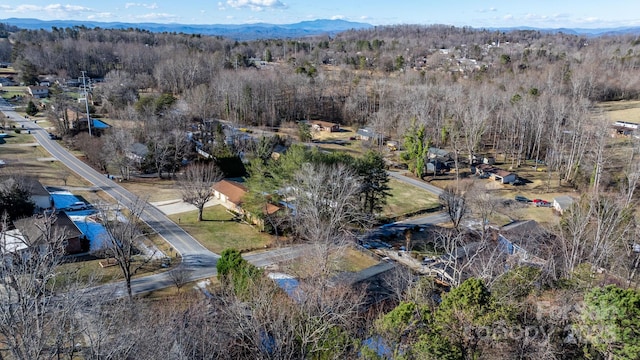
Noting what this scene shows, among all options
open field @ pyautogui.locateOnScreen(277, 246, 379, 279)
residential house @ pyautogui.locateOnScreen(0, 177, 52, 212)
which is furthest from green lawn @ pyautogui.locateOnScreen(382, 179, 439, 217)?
residential house @ pyautogui.locateOnScreen(0, 177, 52, 212)

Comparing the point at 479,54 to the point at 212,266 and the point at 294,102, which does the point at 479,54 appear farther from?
the point at 212,266

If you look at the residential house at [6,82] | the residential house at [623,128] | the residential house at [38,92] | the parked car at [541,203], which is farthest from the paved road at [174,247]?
the residential house at [6,82]

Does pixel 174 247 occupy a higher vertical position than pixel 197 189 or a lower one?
lower

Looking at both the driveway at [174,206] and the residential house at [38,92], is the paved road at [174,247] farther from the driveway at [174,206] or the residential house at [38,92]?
the residential house at [38,92]

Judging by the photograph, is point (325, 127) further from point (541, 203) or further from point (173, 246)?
point (173, 246)

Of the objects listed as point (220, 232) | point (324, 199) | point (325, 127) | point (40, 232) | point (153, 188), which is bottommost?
point (220, 232)

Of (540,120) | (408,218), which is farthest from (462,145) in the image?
(408,218)

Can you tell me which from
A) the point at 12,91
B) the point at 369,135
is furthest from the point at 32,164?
the point at 12,91
